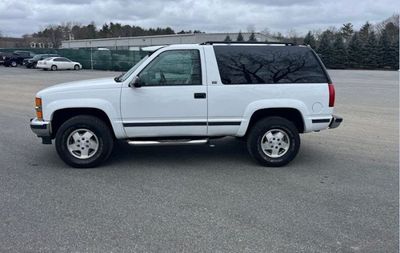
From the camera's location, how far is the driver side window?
5.60m

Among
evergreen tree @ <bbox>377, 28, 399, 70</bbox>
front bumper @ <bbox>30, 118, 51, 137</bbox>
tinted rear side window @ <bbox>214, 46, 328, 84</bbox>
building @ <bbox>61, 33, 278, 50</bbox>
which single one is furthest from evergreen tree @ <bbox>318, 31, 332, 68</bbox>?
front bumper @ <bbox>30, 118, 51, 137</bbox>

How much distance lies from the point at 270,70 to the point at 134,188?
267cm

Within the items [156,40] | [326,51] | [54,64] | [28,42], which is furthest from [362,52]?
[28,42]

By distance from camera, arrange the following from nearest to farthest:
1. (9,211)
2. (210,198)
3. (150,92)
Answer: (9,211) < (210,198) < (150,92)

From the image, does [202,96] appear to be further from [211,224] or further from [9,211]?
[9,211]

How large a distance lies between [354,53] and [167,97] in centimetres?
5520

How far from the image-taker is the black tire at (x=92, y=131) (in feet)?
18.5

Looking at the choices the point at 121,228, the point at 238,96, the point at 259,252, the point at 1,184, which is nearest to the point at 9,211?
the point at 1,184

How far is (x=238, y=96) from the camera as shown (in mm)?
5688

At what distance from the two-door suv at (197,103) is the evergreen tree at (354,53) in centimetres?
5367

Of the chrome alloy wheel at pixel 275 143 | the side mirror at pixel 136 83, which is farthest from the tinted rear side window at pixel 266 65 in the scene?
the side mirror at pixel 136 83

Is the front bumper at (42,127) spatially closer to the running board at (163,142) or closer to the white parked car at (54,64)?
the running board at (163,142)

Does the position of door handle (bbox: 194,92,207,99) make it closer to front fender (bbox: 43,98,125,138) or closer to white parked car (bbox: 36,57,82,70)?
front fender (bbox: 43,98,125,138)

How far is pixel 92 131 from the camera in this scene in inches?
224
